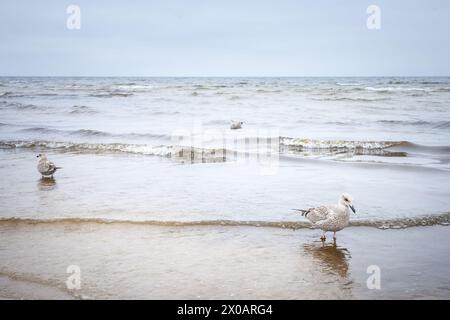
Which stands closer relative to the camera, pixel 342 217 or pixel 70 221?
pixel 342 217

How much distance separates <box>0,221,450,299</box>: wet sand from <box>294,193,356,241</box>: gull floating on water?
0.27m

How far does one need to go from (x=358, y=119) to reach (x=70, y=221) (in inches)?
734

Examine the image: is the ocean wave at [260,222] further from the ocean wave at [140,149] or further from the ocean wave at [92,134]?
the ocean wave at [92,134]

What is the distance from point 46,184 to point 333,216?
6.50 metres

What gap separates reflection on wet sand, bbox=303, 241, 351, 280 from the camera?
5.51m

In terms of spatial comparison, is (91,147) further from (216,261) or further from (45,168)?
(216,261)

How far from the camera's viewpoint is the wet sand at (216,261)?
16.1ft

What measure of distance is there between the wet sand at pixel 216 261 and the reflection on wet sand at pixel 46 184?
2.25 metres

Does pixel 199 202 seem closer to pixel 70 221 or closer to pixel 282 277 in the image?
pixel 70 221

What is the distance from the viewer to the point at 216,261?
5660mm

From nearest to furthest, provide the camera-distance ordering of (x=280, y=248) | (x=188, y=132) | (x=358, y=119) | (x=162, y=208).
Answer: (x=280, y=248) → (x=162, y=208) → (x=188, y=132) → (x=358, y=119)
